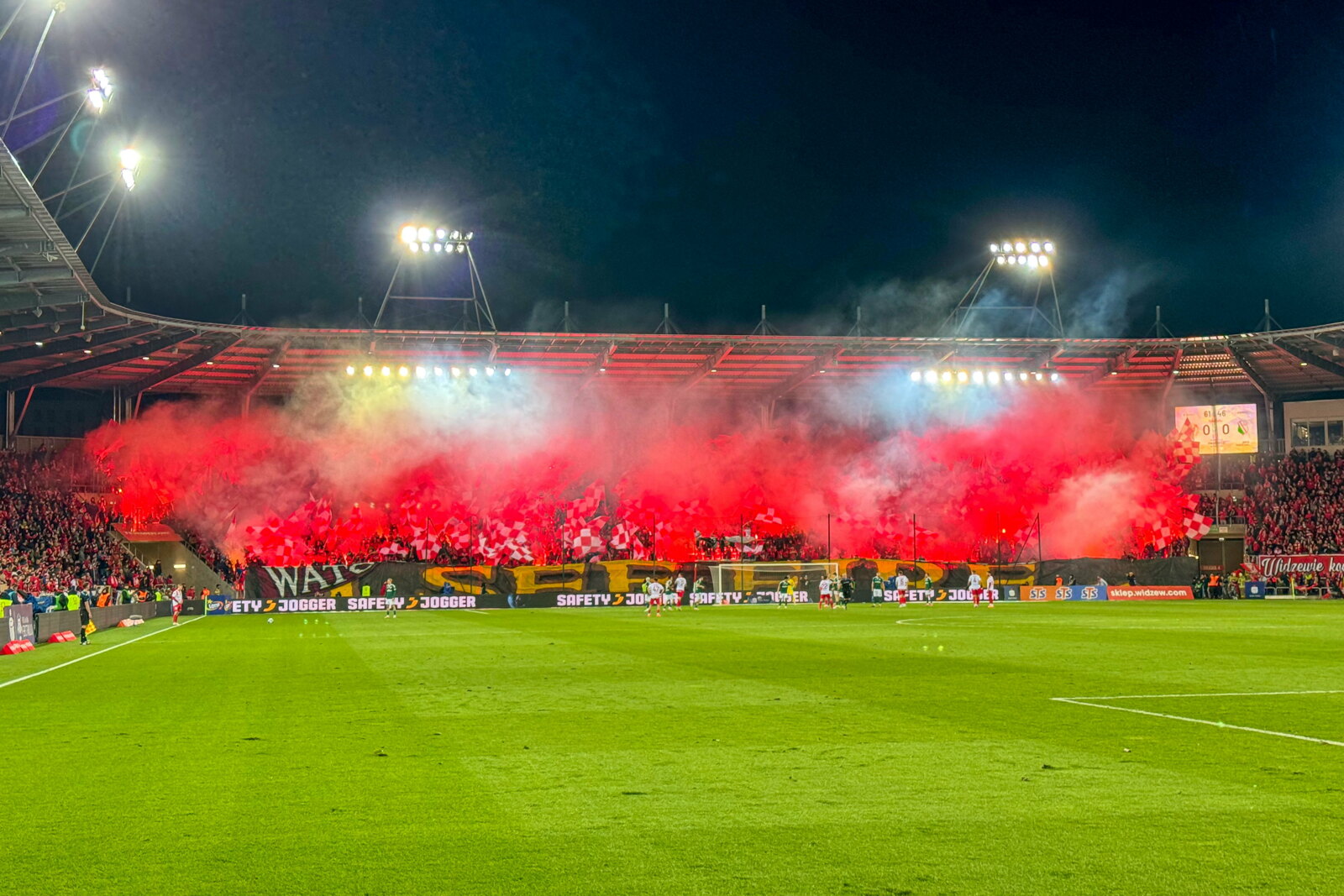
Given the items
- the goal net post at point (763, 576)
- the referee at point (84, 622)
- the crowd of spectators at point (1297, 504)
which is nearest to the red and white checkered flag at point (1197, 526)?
the crowd of spectators at point (1297, 504)

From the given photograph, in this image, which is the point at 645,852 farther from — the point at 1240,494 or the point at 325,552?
the point at 1240,494

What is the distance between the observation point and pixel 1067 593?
186 feet

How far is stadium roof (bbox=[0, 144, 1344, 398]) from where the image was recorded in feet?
187

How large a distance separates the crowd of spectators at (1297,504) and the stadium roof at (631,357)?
4.99 meters

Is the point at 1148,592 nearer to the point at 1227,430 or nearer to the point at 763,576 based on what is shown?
the point at 763,576

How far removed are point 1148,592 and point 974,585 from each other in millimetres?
8042

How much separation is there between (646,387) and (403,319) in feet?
57.8

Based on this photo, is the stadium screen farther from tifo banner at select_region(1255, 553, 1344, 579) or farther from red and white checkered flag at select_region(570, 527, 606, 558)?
red and white checkered flag at select_region(570, 527, 606, 558)

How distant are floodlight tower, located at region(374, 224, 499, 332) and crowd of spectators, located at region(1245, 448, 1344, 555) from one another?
42140 millimetres

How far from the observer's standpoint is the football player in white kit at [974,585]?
5503 centimetres

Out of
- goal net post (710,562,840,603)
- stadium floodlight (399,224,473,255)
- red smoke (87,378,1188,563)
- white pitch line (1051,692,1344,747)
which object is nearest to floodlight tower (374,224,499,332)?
stadium floodlight (399,224,473,255)

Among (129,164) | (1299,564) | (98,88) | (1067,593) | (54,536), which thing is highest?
(98,88)

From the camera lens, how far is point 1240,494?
70188mm

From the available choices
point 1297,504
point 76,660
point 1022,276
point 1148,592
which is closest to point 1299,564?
point 1297,504
